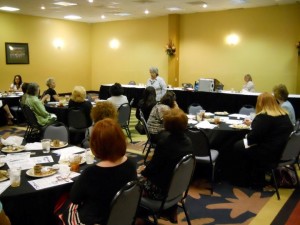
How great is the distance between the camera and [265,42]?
1012cm

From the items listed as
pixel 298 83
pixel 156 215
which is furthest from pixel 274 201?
pixel 298 83

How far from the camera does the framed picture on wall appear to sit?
11.4 meters

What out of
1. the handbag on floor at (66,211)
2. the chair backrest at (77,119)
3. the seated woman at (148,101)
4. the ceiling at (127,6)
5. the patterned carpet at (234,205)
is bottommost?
the patterned carpet at (234,205)

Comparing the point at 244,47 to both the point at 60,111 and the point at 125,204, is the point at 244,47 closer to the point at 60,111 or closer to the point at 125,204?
the point at 60,111

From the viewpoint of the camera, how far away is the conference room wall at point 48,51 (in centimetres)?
1140

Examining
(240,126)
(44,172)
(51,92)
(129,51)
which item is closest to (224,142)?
(240,126)

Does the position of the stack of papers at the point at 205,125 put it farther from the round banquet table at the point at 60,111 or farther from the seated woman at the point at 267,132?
the round banquet table at the point at 60,111

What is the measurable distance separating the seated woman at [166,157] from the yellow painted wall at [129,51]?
968cm

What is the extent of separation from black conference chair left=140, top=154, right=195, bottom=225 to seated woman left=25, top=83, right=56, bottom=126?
11.9 feet

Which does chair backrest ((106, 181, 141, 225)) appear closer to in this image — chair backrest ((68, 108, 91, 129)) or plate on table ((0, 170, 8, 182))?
plate on table ((0, 170, 8, 182))

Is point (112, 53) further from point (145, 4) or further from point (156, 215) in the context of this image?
point (156, 215)

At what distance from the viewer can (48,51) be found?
41.9 ft

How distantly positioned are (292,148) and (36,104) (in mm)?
4133

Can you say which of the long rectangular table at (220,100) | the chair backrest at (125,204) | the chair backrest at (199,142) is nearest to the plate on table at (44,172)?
the chair backrest at (125,204)
